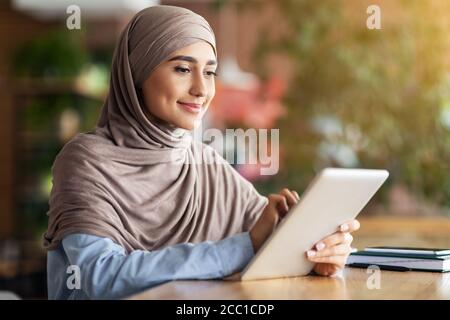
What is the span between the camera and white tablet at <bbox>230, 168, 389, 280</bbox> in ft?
4.38

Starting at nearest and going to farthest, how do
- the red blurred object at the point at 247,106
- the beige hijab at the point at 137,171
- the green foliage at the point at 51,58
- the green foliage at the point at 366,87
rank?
the beige hijab at the point at 137,171 → the green foliage at the point at 366,87 → the red blurred object at the point at 247,106 → the green foliage at the point at 51,58

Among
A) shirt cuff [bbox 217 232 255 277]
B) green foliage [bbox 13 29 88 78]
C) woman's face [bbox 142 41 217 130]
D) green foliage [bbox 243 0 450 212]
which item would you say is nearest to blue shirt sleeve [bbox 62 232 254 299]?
shirt cuff [bbox 217 232 255 277]

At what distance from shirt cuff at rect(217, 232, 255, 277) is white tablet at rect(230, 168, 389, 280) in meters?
0.02

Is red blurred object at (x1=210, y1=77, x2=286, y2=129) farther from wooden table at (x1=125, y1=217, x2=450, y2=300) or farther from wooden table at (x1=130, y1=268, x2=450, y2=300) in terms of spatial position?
wooden table at (x1=130, y1=268, x2=450, y2=300)

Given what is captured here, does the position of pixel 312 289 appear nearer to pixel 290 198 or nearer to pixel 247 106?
pixel 290 198

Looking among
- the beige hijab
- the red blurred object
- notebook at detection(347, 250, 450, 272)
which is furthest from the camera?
the red blurred object

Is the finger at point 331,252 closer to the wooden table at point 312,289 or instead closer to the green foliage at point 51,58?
the wooden table at point 312,289

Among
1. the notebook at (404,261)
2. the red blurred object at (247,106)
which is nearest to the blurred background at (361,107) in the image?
A: the red blurred object at (247,106)

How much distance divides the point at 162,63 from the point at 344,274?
1.69 ft

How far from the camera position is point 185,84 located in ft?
5.44

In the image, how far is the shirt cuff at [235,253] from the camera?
1477 mm

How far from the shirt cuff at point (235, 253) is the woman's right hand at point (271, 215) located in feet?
0.05

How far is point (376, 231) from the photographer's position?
4.42 m
